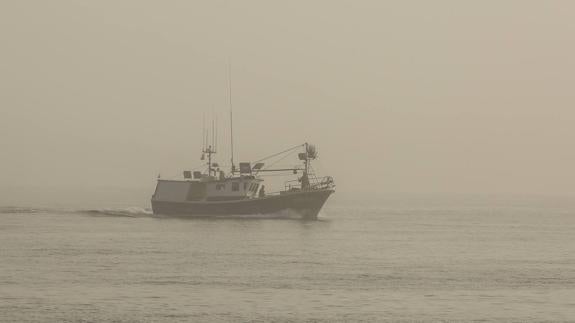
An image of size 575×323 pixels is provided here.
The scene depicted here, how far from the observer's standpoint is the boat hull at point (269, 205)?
113 metres

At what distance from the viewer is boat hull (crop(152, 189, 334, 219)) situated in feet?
371

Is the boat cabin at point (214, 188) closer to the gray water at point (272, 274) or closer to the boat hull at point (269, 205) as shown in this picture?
the boat hull at point (269, 205)

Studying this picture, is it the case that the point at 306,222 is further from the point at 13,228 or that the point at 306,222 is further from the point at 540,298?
the point at 540,298

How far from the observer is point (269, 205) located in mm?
113375

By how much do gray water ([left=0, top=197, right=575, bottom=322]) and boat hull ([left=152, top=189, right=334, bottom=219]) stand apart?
8.19 feet

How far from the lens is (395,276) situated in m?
64.7

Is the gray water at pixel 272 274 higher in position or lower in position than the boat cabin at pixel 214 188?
lower

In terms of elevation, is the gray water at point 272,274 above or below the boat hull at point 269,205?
below

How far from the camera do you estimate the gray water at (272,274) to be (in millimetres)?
48875

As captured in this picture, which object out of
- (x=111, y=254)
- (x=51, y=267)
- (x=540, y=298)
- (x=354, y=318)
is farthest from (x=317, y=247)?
(x=354, y=318)

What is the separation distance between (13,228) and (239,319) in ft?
209

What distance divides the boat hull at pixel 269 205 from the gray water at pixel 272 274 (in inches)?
98.2

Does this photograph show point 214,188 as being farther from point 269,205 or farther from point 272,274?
point 272,274

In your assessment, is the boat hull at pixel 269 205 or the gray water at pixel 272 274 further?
the boat hull at pixel 269 205
